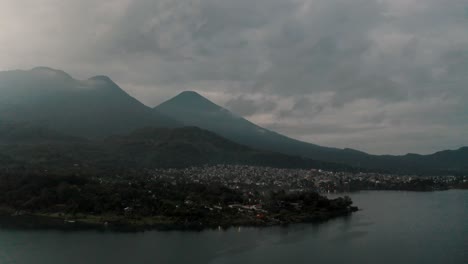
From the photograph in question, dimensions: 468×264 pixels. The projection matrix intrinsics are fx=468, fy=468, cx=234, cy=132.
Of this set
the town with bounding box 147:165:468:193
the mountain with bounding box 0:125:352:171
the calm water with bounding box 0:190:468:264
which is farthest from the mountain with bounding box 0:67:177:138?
the calm water with bounding box 0:190:468:264

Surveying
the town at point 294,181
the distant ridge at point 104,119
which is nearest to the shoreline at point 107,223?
the town at point 294,181

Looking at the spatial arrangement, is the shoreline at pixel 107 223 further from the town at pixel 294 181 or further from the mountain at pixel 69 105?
the mountain at pixel 69 105

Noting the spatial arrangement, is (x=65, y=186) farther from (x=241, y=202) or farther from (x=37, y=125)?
(x=37, y=125)

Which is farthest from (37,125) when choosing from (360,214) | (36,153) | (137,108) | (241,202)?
(360,214)

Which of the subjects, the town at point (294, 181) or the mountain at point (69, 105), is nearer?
the town at point (294, 181)

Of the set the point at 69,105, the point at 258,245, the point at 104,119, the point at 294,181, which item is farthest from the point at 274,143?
the point at 258,245

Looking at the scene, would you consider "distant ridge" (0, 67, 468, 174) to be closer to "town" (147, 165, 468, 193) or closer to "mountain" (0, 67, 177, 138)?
"mountain" (0, 67, 177, 138)
